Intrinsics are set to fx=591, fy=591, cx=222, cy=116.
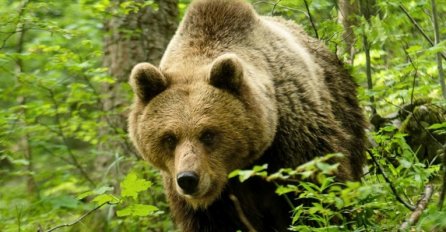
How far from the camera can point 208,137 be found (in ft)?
14.6

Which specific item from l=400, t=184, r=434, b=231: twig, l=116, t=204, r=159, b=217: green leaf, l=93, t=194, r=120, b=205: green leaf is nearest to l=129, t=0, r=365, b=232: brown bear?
l=116, t=204, r=159, b=217: green leaf

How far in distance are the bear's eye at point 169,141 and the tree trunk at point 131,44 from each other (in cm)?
316

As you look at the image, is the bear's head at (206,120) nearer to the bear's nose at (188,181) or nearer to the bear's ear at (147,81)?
the bear's ear at (147,81)

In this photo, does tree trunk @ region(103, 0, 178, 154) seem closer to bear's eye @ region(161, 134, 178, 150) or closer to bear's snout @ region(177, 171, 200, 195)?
bear's eye @ region(161, 134, 178, 150)

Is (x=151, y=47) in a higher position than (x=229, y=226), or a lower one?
higher

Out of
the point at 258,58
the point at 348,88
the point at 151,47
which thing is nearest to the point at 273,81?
the point at 258,58

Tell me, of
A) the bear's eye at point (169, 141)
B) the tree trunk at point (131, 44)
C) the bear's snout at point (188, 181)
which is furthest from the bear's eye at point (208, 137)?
the tree trunk at point (131, 44)

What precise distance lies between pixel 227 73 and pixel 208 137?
1.71 feet

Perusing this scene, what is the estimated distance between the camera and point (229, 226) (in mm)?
5211

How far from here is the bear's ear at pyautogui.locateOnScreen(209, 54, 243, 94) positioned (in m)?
4.51

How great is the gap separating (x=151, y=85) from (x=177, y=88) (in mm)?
213

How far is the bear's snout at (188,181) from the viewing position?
404cm

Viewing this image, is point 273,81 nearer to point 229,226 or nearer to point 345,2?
point 229,226

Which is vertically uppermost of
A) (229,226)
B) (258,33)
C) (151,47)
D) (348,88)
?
(258,33)
